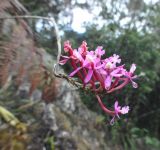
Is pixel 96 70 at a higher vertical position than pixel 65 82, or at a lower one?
lower

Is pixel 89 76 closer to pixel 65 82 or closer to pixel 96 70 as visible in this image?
pixel 96 70

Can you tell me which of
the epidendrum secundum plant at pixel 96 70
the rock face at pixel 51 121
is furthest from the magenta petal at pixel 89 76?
the rock face at pixel 51 121

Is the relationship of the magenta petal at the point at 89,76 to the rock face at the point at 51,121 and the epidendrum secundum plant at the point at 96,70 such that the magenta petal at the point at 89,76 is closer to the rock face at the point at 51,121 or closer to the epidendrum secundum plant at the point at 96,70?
the epidendrum secundum plant at the point at 96,70

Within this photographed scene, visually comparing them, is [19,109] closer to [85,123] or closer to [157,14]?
[85,123]

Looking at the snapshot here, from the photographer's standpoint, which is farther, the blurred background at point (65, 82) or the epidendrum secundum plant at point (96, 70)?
the blurred background at point (65, 82)

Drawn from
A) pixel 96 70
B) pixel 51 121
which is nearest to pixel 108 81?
pixel 96 70

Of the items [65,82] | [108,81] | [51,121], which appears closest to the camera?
[108,81]

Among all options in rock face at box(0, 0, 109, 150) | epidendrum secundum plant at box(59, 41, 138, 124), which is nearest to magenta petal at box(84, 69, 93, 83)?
epidendrum secundum plant at box(59, 41, 138, 124)

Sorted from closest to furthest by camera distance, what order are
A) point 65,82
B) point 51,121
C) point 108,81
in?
point 108,81 → point 65,82 → point 51,121
